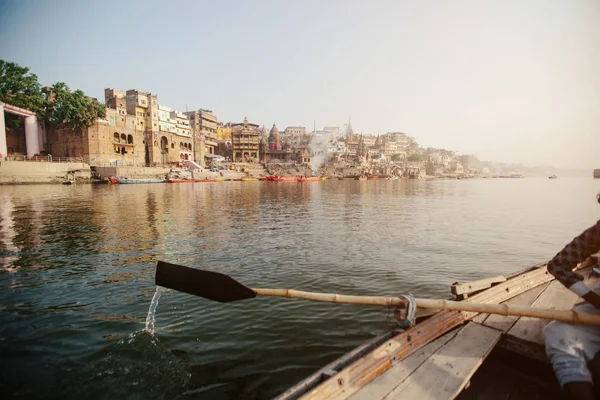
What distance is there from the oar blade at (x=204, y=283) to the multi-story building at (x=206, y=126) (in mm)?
112538

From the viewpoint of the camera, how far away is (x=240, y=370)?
16.5 ft

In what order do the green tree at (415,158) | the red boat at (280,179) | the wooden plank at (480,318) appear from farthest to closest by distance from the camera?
the green tree at (415,158) → the red boat at (280,179) → the wooden plank at (480,318)

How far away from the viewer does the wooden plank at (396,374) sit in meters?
2.95

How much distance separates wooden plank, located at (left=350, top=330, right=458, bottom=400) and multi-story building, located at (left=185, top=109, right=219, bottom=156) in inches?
4537

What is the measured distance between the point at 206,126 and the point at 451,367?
12670 centimetres

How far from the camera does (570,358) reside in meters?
3.19

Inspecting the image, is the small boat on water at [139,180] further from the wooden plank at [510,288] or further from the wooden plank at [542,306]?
the wooden plank at [542,306]

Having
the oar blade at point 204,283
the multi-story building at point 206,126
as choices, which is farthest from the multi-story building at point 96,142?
the oar blade at point 204,283

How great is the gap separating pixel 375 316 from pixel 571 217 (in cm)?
2700

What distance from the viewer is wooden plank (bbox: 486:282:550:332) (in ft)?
13.8

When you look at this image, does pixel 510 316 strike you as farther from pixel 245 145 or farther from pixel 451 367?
pixel 245 145

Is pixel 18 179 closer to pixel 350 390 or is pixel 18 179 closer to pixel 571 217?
pixel 350 390

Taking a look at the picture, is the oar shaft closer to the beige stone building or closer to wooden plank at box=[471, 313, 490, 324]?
wooden plank at box=[471, 313, 490, 324]

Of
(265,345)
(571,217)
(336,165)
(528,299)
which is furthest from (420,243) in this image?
(336,165)
